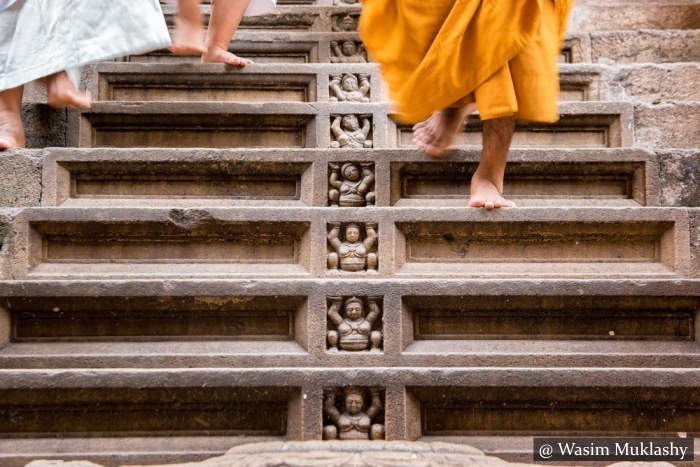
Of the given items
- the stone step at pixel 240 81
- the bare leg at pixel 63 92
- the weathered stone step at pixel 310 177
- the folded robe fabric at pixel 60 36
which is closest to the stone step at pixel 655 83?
the stone step at pixel 240 81

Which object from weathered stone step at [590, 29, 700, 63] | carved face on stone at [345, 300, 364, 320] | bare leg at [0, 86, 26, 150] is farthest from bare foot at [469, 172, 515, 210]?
bare leg at [0, 86, 26, 150]

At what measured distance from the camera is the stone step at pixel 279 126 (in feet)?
5.48

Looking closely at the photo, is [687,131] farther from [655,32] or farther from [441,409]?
[441,409]

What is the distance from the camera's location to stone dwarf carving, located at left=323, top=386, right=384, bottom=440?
125cm

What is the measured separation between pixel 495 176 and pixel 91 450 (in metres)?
1.10

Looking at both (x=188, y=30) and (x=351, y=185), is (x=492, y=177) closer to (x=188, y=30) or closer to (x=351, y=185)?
(x=351, y=185)

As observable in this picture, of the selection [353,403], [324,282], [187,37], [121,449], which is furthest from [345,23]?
[121,449]

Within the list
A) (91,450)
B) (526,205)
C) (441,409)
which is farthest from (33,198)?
(526,205)

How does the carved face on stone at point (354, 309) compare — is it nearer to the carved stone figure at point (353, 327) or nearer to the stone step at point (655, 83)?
the carved stone figure at point (353, 327)

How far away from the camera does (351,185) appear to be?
1517 millimetres

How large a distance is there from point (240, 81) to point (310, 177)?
53 centimetres

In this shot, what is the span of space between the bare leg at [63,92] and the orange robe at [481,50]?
0.80 m

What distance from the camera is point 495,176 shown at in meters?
1.46

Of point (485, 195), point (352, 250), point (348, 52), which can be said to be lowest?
point (352, 250)
